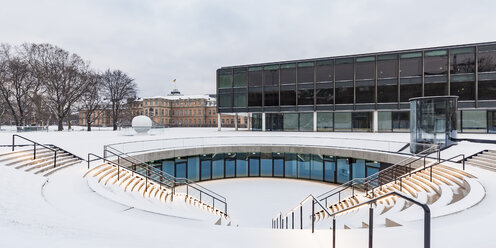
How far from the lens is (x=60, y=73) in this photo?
125ft

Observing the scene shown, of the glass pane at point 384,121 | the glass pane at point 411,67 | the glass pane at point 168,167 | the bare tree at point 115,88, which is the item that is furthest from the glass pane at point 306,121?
the bare tree at point 115,88

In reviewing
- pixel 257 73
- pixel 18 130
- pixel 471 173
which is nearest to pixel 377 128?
pixel 257 73

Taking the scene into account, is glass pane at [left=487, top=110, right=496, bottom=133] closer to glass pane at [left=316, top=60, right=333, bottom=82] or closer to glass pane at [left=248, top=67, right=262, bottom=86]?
glass pane at [left=316, top=60, right=333, bottom=82]

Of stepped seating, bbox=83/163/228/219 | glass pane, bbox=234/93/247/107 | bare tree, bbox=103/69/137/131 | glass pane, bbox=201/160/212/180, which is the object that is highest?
bare tree, bbox=103/69/137/131

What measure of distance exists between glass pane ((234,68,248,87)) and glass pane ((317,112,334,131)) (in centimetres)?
1201

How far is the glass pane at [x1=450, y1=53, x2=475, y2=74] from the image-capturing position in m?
29.0

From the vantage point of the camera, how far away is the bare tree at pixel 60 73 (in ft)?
119

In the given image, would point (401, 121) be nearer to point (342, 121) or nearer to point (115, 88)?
point (342, 121)

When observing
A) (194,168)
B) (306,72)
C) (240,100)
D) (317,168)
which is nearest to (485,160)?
(317,168)

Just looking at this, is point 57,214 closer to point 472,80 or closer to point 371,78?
point 371,78

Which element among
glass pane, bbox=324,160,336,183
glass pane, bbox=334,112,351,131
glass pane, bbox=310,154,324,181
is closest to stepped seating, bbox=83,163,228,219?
glass pane, bbox=310,154,324,181

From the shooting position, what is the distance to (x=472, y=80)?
29203 mm

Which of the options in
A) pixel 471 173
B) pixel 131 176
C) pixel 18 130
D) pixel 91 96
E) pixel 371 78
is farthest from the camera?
pixel 91 96

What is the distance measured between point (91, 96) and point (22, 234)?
147 ft
